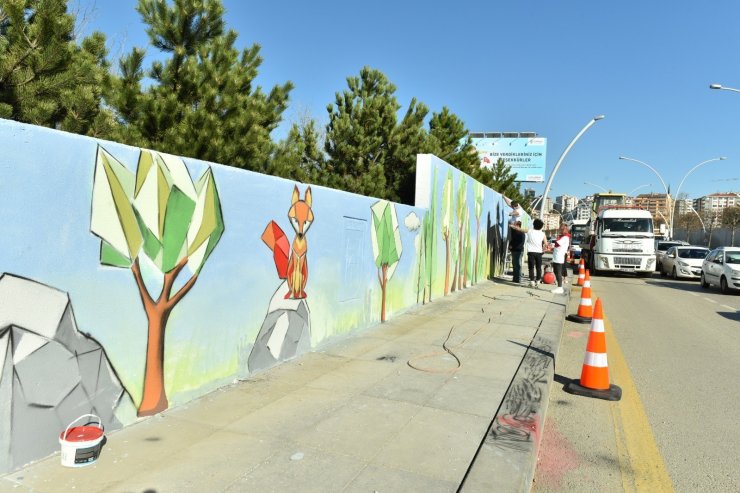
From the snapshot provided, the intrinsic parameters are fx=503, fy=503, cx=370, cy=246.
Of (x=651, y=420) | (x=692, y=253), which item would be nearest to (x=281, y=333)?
(x=651, y=420)

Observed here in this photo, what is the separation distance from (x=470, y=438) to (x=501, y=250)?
50.5ft

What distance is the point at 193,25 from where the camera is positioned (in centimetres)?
728

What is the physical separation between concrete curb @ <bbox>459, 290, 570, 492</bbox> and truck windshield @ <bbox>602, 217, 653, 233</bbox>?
1801 centimetres

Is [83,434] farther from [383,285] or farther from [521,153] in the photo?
[521,153]

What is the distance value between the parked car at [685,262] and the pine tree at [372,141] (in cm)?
1504

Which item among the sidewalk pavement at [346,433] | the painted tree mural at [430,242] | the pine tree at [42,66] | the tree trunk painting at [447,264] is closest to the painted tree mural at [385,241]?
the painted tree mural at [430,242]

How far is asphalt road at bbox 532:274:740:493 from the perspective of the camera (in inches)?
132

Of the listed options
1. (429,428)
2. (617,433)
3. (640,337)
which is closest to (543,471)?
(429,428)

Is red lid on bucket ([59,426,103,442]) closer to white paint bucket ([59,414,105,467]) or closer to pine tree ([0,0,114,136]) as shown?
white paint bucket ([59,414,105,467])

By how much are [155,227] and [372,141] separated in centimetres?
933

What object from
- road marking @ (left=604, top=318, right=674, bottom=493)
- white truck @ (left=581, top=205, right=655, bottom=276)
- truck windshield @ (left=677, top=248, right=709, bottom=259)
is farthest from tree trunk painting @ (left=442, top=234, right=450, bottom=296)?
truck windshield @ (left=677, top=248, right=709, bottom=259)

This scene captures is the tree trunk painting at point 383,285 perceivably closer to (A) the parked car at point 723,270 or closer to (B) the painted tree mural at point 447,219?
(B) the painted tree mural at point 447,219

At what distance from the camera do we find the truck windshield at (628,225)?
21.2 meters

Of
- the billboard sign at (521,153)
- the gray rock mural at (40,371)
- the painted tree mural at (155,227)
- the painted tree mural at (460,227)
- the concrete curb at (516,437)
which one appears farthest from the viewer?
the billboard sign at (521,153)
